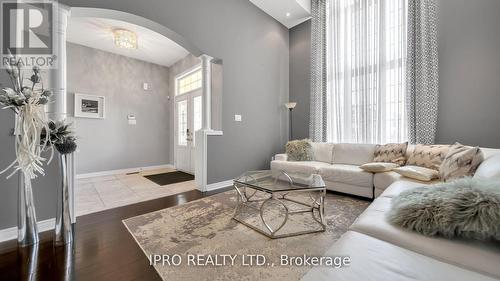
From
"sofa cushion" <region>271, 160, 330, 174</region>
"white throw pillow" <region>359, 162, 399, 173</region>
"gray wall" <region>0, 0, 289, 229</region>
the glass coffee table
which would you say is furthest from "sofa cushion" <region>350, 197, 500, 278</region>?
"gray wall" <region>0, 0, 289, 229</region>

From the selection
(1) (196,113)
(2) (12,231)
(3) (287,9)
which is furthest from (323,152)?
(2) (12,231)

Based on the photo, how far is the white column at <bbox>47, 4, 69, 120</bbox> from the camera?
1.92m

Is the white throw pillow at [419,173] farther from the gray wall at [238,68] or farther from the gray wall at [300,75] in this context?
the gray wall at [238,68]

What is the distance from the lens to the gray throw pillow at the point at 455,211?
800 mm

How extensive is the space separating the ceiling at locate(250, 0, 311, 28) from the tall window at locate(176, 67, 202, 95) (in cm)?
193

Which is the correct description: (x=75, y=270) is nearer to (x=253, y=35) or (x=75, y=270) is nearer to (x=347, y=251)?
(x=347, y=251)

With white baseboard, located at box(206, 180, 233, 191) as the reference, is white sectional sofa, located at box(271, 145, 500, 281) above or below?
above

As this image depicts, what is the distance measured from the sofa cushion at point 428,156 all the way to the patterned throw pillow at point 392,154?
93 millimetres

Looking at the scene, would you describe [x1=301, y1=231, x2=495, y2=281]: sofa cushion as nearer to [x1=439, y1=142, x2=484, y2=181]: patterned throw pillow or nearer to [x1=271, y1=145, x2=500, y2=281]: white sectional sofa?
[x1=271, y1=145, x2=500, y2=281]: white sectional sofa

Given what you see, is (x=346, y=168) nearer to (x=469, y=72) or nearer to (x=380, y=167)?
(x=380, y=167)

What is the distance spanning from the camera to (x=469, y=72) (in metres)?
2.76

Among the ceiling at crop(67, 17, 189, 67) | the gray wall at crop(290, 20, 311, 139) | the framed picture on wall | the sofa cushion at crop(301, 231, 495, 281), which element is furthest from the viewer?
the gray wall at crop(290, 20, 311, 139)

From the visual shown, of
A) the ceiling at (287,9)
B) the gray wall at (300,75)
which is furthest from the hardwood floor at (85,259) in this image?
the ceiling at (287,9)

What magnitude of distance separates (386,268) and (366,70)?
12.0ft
